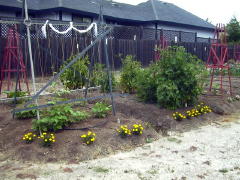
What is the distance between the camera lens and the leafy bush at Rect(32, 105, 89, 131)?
4.39m

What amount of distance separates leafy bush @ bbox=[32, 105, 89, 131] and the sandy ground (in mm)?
759

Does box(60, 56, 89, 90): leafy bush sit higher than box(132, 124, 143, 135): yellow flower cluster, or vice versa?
box(60, 56, 89, 90): leafy bush

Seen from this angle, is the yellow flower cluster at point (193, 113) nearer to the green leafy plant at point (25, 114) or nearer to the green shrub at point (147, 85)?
the green shrub at point (147, 85)

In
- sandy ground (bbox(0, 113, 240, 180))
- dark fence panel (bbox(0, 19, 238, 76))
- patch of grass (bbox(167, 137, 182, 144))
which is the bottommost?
sandy ground (bbox(0, 113, 240, 180))

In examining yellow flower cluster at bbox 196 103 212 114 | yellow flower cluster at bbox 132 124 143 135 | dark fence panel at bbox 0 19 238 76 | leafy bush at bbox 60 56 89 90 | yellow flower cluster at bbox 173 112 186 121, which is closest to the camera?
yellow flower cluster at bbox 132 124 143 135

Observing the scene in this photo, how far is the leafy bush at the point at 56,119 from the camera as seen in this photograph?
4.39 meters

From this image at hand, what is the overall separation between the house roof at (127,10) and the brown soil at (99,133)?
11.9 meters

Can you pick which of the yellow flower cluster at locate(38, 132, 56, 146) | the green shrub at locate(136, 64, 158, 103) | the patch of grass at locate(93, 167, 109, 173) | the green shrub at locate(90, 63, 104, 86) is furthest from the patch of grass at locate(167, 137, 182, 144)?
the green shrub at locate(90, 63, 104, 86)

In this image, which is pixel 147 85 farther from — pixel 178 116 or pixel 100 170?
pixel 100 170

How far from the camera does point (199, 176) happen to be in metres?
3.50

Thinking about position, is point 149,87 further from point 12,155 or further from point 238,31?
point 238,31

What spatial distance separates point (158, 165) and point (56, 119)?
70.0 inches

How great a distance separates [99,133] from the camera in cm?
459

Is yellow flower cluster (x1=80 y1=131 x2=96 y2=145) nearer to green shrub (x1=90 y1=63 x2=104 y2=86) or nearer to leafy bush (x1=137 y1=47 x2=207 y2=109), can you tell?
leafy bush (x1=137 y1=47 x2=207 y2=109)
